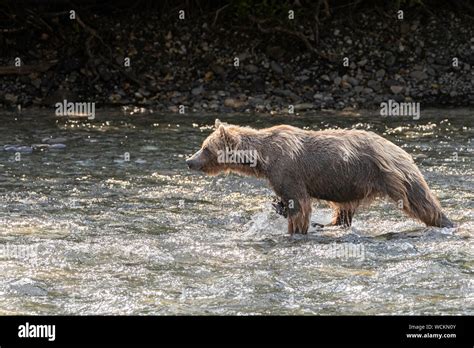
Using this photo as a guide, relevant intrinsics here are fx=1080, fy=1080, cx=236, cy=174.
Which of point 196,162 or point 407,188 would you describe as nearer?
point 407,188

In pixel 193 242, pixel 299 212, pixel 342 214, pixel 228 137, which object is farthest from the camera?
pixel 342 214

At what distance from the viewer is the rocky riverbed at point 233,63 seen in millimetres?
22188

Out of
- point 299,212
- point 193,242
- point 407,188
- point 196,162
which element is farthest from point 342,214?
point 193,242

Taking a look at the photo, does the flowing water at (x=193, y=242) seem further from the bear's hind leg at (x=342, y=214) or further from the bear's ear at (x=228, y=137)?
the bear's ear at (x=228, y=137)

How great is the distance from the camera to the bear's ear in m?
13.0

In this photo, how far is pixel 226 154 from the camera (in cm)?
1306

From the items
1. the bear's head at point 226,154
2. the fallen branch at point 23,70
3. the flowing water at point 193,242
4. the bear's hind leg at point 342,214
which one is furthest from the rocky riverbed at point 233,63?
the bear's head at point 226,154

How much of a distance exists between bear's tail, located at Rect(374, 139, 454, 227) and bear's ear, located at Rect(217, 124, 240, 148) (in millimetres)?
1710

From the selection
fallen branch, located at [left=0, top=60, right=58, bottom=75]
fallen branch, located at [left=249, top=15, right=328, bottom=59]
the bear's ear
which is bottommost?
the bear's ear

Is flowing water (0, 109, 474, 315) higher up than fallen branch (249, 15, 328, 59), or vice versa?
fallen branch (249, 15, 328, 59)

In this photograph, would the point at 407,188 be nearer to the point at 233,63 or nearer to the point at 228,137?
the point at 228,137

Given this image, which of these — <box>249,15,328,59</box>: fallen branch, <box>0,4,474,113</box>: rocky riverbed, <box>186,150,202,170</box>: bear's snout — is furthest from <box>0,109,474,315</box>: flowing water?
<box>249,15,328,59</box>: fallen branch

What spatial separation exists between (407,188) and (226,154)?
2.20 metres

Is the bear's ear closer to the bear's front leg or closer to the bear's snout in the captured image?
the bear's snout
